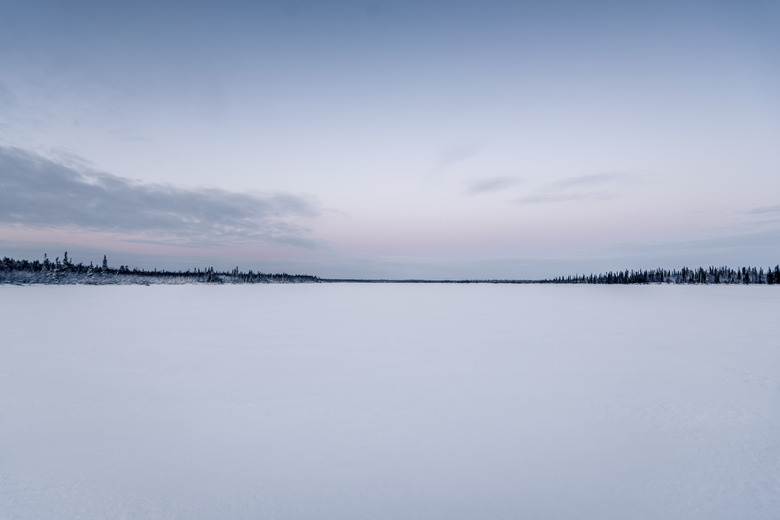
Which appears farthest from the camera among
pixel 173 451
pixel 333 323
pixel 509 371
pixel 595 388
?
pixel 333 323

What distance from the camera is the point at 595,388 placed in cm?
685

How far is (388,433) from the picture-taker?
16.2 ft

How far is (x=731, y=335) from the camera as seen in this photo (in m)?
12.9

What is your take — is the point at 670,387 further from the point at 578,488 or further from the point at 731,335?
the point at 731,335

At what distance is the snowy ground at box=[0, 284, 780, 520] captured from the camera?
3.47 metres

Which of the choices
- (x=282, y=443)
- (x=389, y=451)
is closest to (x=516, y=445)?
(x=389, y=451)

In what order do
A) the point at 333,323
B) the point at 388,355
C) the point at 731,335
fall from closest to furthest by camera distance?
the point at 388,355 → the point at 731,335 → the point at 333,323

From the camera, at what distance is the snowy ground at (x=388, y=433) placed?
3.47m

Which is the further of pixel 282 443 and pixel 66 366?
pixel 66 366

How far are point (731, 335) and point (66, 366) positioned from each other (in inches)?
706

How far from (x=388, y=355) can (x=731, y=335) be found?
11293 mm

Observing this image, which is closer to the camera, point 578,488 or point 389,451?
point 578,488

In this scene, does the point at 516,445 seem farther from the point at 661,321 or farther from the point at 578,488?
the point at 661,321

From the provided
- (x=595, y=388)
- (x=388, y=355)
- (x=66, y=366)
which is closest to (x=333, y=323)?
(x=388, y=355)
